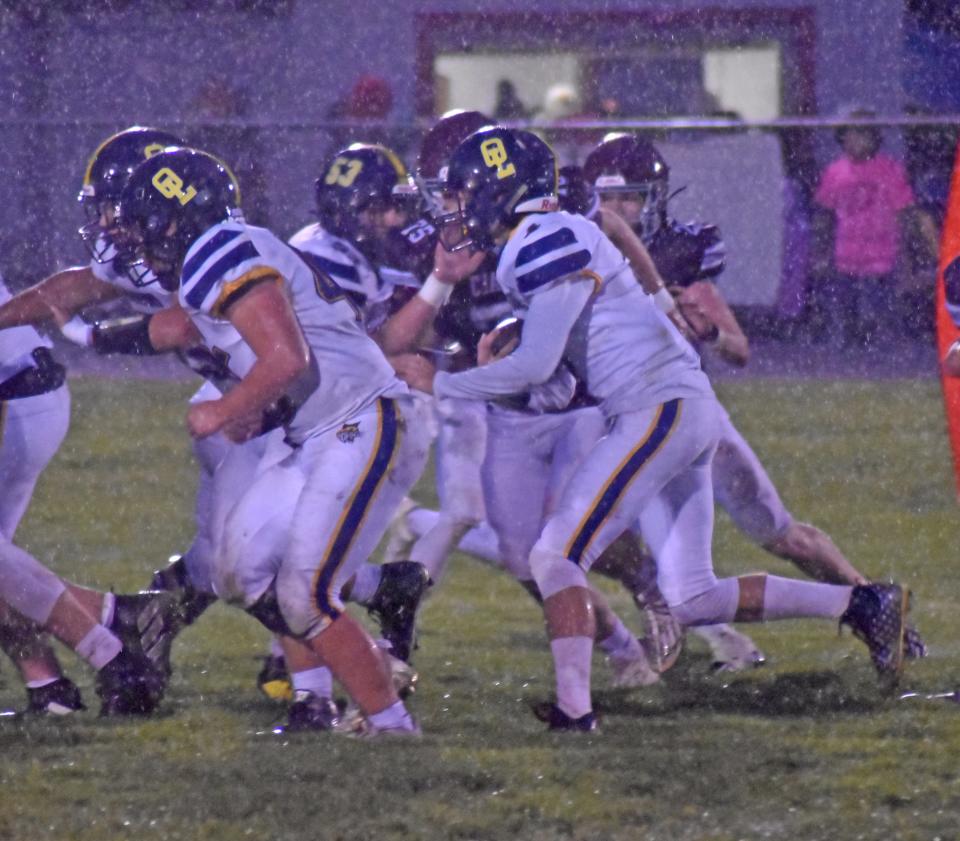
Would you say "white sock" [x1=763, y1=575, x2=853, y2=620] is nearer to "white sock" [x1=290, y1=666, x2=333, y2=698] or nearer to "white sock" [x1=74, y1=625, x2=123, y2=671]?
"white sock" [x1=290, y1=666, x2=333, y2=698]

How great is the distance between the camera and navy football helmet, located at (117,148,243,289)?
4453 mm

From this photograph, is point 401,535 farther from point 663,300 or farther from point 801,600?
point 801,600

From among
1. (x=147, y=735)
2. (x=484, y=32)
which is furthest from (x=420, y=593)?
(x=484, y=32)

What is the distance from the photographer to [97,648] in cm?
489

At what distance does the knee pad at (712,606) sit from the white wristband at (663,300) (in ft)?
2.63

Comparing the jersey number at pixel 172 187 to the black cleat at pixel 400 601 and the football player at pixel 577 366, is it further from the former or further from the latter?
the black cleat at pixel 400 601

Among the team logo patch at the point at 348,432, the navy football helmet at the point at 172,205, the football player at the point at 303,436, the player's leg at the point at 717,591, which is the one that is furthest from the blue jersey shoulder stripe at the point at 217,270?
the player's leg at the point at 717,591

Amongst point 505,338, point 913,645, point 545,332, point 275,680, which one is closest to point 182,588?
point 275,680

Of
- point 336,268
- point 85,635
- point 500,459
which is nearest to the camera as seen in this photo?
point 85,635

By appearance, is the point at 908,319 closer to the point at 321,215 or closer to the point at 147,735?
the point at 321,215

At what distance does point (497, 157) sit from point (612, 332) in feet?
1.61

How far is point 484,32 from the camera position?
15.1 metres

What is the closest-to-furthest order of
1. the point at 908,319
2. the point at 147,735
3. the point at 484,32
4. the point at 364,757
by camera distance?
the point at 364,757
the point at 147,735
the point at 908,319
the point at 484,32

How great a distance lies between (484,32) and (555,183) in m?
10.6
